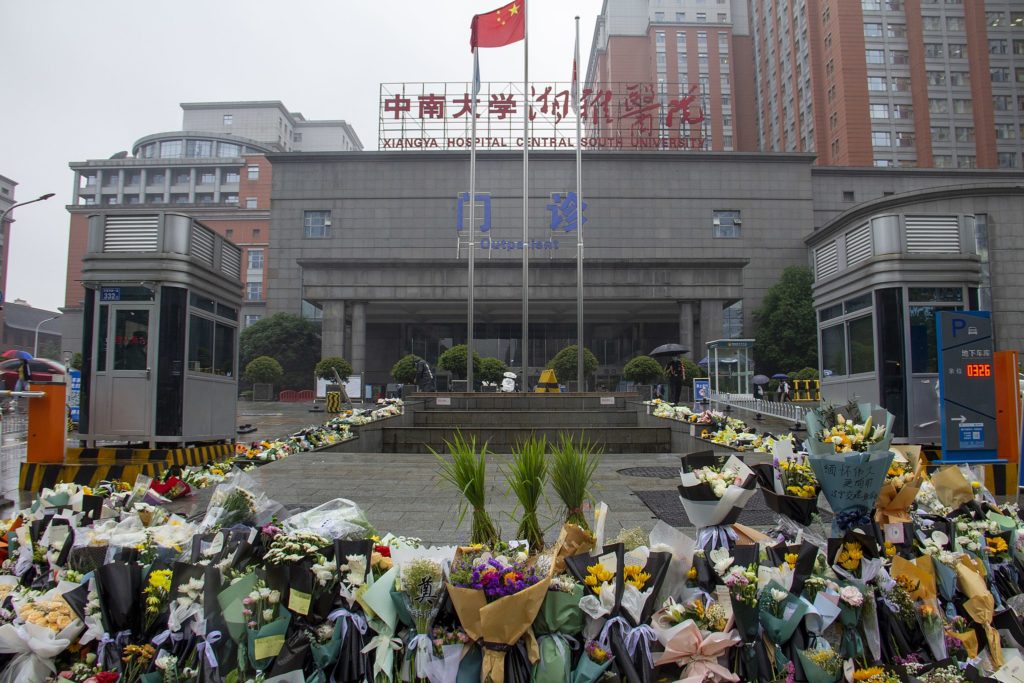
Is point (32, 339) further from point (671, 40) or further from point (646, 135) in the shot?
point (671, 40)

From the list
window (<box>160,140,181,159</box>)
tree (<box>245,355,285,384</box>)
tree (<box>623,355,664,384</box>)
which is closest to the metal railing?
tree (<box>623,355,664,384</box>)

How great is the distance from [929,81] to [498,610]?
6085 cm

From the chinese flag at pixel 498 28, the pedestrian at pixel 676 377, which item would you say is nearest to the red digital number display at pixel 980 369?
the pedestrian at pixel 676 377

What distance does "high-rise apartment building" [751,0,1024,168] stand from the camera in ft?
161

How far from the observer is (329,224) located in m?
37.2

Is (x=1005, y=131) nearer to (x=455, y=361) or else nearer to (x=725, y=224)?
(x=725, y=224)

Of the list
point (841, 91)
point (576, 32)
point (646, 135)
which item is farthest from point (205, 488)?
point (841, 91)

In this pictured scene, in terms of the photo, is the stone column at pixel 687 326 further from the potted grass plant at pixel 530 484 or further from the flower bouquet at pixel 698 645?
the flower bouquet at pixel 698 645

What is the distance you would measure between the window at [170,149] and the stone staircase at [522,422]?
8256 centimetres

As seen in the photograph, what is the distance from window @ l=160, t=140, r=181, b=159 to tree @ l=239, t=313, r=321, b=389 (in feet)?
190

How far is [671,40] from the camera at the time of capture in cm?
6956

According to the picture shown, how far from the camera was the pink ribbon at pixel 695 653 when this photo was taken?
242cm

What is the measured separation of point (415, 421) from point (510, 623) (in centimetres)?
1212

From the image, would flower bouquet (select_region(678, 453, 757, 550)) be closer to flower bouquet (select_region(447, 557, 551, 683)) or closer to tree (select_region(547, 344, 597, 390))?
flower bouquet (select_region(447, 557, 551, 683))
